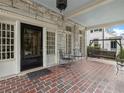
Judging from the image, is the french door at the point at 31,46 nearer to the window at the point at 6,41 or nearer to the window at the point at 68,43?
the window at the point at 6,41

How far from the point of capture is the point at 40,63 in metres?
4.88

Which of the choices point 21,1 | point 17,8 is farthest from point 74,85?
point 21,1

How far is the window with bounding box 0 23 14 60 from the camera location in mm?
3449

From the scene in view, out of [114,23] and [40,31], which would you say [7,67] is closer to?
[40,31]

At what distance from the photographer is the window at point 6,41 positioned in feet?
11.3

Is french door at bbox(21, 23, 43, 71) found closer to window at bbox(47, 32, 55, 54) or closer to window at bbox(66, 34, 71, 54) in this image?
window at bbox(47, 32, 55, 54)

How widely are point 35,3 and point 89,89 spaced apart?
3866 mm

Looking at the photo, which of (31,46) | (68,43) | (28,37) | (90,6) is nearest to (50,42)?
(31,46)

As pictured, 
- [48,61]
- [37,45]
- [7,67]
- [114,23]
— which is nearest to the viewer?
[7,67]

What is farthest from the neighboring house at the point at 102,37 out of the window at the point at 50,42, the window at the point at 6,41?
the window at the point at 6,41

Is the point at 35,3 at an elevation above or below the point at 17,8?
above

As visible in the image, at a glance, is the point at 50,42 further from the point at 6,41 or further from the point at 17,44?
the point at 6,41

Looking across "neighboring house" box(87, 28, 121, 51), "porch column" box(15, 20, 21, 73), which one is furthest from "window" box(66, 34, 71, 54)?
"neighboring house" box(87, 28, 121, 51)

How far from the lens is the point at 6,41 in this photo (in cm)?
356
